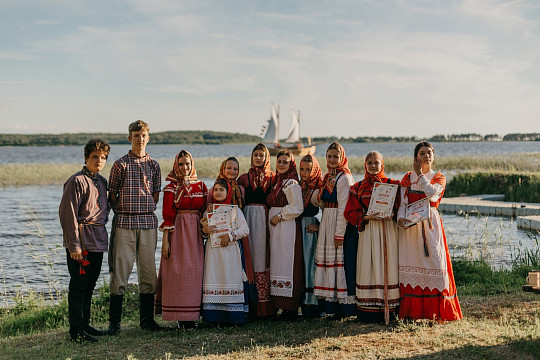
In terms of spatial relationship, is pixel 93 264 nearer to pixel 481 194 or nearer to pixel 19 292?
pixel 19 292

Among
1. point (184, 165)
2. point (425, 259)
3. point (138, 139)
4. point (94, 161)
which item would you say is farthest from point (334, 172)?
point (94, 161)

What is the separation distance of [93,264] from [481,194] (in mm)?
17340

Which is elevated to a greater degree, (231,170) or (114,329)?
(231,170)

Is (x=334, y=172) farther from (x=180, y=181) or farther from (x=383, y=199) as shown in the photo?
(x=180, y=181)

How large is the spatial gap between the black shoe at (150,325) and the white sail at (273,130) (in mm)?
62534

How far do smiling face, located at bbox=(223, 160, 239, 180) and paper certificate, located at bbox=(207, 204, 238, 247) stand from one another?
0.31 m

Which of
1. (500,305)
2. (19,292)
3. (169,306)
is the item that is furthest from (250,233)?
(19,292)

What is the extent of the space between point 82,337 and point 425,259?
3.29 m

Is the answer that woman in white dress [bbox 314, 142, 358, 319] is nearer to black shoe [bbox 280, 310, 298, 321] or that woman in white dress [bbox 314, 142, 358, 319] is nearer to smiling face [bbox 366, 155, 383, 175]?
smiling face [bbox 366, 155, 383, 175]

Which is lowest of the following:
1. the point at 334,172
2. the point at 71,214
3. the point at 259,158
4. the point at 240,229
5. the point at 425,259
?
the point at 425,259

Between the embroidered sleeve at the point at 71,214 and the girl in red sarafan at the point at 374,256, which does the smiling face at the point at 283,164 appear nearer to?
the girl in red sarafan at the point at 374,256

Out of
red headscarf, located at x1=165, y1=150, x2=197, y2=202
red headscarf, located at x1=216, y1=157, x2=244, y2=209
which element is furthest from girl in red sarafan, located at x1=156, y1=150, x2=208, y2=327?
red headscarf, located at x1=216, y1=157, x2=244, y2=209

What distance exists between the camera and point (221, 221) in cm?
539

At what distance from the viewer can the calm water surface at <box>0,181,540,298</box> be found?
31.2 ft
